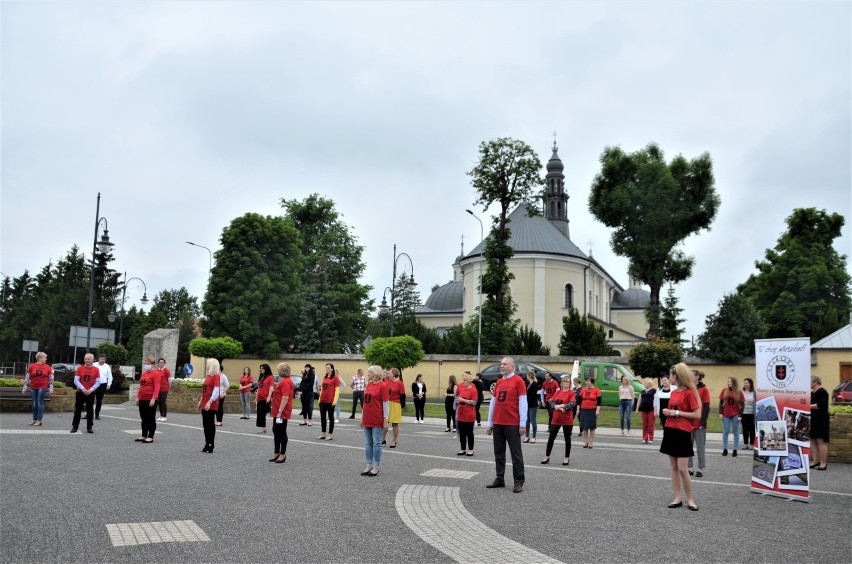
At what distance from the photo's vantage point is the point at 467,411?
13859 millimetres

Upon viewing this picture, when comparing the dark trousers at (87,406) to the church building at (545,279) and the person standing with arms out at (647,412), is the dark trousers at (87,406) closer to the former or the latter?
the person standing with arms out at (647,412)

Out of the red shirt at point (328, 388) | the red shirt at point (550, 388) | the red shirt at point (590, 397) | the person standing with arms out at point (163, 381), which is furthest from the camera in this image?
the red shirt at point (550, 388)

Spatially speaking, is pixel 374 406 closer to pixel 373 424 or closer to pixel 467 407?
pixel 373 424

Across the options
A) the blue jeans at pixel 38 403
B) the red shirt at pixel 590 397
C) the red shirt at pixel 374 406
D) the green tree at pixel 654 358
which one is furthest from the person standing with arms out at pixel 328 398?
the green tree at pixel 654 358

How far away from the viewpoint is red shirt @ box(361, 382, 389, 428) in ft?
36.9

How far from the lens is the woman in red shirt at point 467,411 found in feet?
44.9

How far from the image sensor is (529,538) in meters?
6.92

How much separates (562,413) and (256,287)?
124 ft

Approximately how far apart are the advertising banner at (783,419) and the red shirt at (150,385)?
11.2m

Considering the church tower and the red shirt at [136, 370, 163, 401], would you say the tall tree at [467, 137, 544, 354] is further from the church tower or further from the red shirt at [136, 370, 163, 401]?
the church tower

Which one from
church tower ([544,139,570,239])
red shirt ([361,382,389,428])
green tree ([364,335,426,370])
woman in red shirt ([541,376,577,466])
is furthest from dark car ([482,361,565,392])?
church tower ([544,139,570,239])

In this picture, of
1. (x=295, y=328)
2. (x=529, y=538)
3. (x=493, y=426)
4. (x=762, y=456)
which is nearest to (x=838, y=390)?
(x=762, y=456)

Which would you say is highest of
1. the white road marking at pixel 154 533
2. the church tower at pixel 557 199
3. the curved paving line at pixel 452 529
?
the church tower at pixel 557 199

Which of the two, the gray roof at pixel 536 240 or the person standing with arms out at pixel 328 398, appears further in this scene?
the gray roof at pixel 536 240
